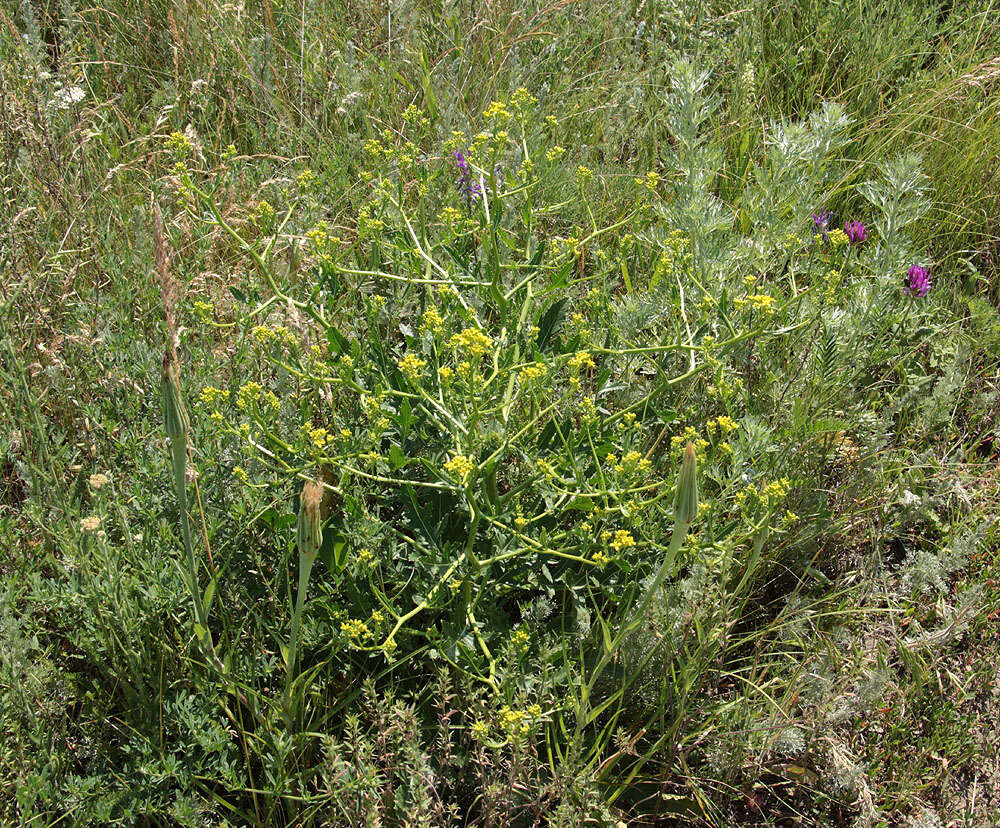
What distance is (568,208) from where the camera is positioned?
2.97m

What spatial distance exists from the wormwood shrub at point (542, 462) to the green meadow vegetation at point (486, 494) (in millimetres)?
16

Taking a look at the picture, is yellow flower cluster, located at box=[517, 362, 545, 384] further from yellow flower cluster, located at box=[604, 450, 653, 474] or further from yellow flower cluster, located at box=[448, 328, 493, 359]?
yellow flower cluster, located at box=[604, 450, 653, 474]

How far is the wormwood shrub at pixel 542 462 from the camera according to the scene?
1.68 metres

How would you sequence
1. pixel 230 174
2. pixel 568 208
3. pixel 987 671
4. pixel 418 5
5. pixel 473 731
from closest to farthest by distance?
1. pixel 473 731
2. pixel 987 671
3. pixel 230 174
4. pixel 568 208
5. pixel 418 5

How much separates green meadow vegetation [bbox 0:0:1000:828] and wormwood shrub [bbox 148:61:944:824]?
0.05ft

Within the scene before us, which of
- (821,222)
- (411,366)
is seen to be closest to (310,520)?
(411,366)

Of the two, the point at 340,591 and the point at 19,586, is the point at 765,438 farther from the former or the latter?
the point at 19,586

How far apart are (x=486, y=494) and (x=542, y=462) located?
0.66 ft

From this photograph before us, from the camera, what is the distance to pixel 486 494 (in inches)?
73.9

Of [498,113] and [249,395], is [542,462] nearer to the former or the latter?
[249,395]

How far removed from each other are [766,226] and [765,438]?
2.32 feet

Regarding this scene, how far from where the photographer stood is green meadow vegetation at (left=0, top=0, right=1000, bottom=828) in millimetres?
1666

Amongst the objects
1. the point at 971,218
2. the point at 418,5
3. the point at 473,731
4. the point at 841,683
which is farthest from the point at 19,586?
the point at 971,218

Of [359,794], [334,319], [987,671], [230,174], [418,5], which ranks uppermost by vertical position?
[418,5]
